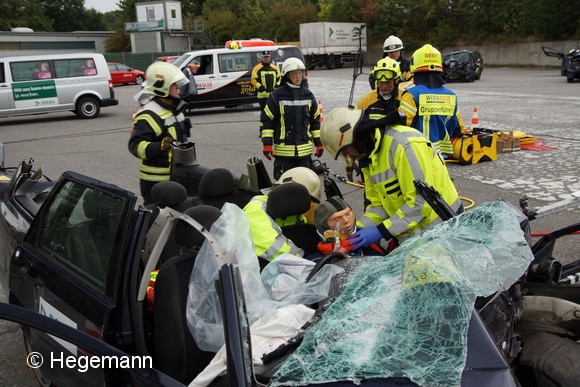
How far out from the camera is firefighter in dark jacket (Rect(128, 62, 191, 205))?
4.86 meters

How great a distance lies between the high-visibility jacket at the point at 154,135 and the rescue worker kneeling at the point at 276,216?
1.79 meters

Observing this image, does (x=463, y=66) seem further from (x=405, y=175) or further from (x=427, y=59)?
(x=405, y=175)

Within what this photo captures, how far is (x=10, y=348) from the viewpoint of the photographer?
3900 millimetres

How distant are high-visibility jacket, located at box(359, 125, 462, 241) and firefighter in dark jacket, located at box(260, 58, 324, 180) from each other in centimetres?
305

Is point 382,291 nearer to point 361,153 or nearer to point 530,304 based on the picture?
point 530,304

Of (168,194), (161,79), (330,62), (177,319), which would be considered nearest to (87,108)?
(161,79)

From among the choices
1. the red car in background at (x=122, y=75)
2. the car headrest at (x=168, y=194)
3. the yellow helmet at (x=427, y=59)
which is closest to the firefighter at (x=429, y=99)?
the yellow helmet at (x=427, y=59)

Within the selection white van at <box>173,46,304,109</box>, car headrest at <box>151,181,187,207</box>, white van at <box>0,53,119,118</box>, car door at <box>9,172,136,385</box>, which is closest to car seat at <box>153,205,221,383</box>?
car door at <box>9,172,136,385</box>

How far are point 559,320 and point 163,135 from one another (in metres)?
3.53

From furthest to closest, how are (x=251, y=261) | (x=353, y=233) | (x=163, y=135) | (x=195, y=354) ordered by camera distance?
(x=163, y=135), (x=353, y=233), (x=251, y=261), (x=195, y=354)

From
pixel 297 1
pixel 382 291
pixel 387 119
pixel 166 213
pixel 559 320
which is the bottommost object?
pixel 559 320

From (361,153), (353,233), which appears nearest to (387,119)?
(361,153)

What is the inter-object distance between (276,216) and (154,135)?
2.21 m

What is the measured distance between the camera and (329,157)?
10.0m
